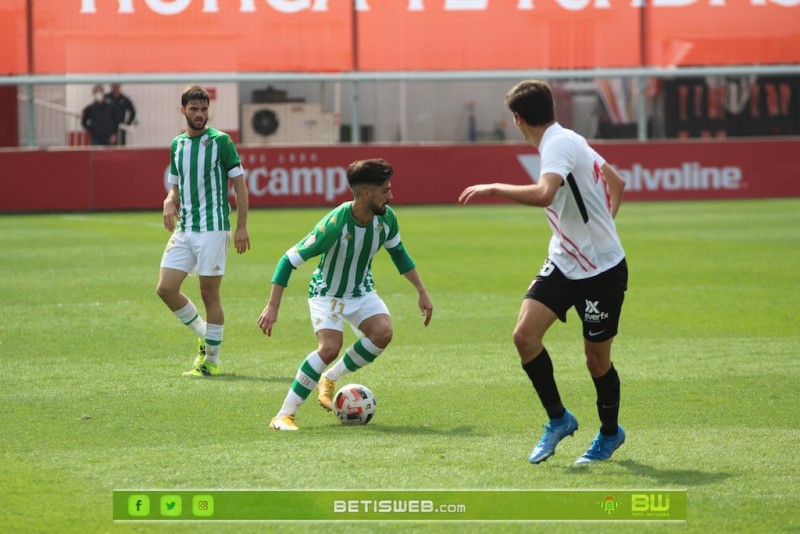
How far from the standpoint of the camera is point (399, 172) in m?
25.6

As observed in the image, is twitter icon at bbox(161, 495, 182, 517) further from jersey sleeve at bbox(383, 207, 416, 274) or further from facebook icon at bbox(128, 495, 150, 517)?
jersey sleeve at bbox(383, 207, 416, 274)

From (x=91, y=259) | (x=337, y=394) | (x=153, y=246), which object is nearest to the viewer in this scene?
(x=337, y=394)

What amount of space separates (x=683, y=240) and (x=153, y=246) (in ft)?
24.9

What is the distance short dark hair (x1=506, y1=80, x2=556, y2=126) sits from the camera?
6.26m

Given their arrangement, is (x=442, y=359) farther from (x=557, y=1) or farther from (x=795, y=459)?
(x=557, y=1)

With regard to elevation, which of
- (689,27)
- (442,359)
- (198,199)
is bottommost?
(442,359)

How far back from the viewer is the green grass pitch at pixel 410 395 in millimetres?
5992

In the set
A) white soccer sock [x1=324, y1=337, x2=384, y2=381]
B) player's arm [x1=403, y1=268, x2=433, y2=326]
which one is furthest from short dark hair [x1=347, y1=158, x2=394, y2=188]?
white soccer sock [x1=324, y1=337, x2=384, y2=381]

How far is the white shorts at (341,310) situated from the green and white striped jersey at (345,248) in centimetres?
4

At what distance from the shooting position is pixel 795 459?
21.3 feet

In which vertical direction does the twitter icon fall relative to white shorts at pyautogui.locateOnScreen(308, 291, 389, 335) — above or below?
below

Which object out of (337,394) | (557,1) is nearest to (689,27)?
(557,1)

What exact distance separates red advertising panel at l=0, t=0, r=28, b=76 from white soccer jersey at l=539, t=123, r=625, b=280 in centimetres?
2156

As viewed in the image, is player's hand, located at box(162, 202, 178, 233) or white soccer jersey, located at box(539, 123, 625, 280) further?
player's hand, located at box(162, 202, 178, 233)
